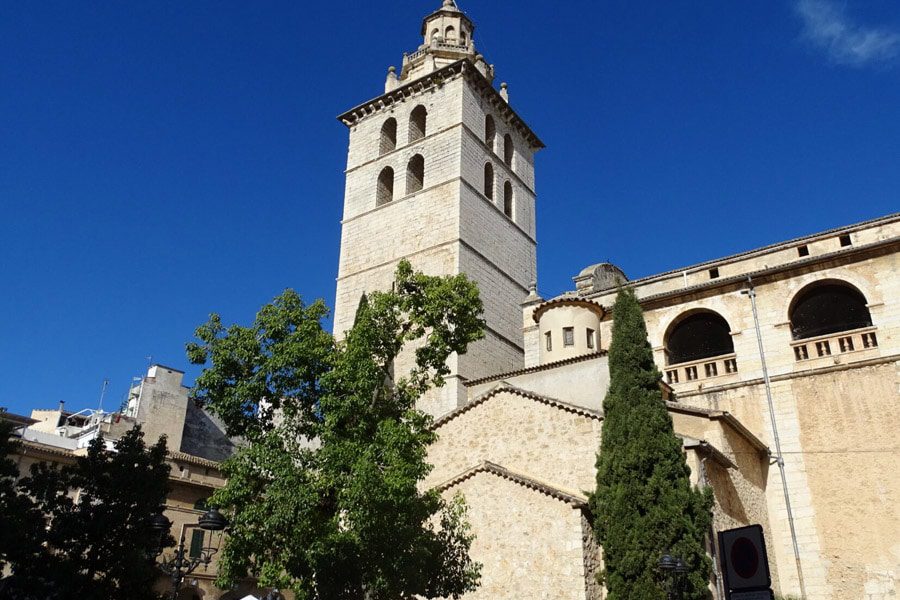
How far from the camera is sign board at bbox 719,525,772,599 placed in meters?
4.42

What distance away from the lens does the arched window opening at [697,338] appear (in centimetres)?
2159

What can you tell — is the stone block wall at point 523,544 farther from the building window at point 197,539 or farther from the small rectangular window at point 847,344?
the building window at point 197,539

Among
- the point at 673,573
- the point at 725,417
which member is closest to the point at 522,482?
the point at 673,573

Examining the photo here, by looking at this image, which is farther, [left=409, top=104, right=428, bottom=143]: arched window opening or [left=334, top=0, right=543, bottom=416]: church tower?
[left=409, top=104, right=428, bottom=143]: arched window opening

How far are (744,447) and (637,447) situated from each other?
4.77 m

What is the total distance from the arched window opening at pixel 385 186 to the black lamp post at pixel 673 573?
2024 cm

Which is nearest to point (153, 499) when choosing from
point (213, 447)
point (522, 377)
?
point (522, 377)

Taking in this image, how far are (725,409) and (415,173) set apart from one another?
15749 mm

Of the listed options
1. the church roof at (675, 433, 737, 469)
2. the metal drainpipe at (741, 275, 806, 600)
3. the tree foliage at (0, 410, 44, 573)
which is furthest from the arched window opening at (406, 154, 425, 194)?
the tree foliage at (0, 410, 44, 573)

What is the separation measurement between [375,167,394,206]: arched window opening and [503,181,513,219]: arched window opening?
460 cm

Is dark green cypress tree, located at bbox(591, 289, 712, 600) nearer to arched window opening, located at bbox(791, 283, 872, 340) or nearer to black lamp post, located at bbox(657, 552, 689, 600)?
black lamp post, located at bbox(657, 552, 689, 600)

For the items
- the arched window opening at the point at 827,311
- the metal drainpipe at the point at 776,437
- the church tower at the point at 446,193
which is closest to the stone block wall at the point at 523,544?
the metal drainpipe at the point at 776,437

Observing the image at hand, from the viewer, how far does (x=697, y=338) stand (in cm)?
2189

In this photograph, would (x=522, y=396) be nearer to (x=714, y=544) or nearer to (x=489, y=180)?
(x=714, y=544)
